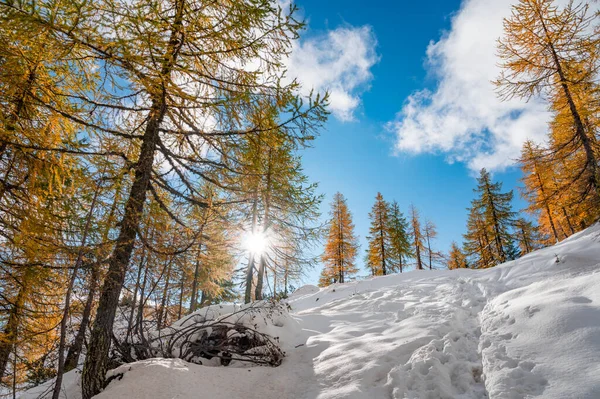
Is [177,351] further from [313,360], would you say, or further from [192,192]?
[192,192]

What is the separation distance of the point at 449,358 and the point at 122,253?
482 cm

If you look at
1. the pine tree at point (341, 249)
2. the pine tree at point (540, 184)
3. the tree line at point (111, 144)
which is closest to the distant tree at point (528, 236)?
the pine tree at point (540, 184)

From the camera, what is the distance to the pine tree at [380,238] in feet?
79.3

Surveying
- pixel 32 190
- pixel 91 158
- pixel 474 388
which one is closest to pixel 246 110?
pixel 91 158

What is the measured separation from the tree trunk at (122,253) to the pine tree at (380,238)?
892 inches

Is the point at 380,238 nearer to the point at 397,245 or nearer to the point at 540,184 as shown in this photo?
the point at 397,245

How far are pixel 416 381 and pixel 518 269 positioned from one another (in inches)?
193

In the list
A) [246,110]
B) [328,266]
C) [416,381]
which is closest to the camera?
[416,381]

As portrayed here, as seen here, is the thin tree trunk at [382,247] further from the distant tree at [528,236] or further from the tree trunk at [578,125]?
the tree trunk at [578,125]

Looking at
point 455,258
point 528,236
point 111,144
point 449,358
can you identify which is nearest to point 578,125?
point 449,358

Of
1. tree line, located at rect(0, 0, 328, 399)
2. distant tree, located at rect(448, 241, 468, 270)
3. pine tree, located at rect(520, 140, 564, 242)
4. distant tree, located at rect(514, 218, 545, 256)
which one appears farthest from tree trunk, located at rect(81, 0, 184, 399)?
distant tree, located at rect(448, 241, 468, 270)

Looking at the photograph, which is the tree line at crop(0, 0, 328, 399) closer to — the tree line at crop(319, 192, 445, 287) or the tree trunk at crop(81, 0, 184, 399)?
the tree trunk at crop(81, 0, 184, 399)

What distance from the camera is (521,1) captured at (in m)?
10.7

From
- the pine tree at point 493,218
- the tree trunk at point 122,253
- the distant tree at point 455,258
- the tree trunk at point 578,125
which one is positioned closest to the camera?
the tree trunk at point 122,253
